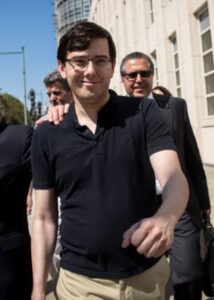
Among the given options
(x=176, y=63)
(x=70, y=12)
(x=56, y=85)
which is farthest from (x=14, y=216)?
(x=70, y=12)

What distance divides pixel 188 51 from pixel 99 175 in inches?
556

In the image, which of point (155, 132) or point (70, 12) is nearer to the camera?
point (155, 132)

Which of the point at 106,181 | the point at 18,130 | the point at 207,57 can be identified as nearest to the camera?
the point at 106,181

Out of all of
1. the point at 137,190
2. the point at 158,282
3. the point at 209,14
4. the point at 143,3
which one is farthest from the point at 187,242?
the point at 143,3

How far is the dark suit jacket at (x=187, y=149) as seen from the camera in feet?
9.93

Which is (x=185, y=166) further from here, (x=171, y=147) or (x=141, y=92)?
Result: (x=171, y=147)

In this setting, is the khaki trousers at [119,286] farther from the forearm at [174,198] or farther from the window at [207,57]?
the window at [207,57]

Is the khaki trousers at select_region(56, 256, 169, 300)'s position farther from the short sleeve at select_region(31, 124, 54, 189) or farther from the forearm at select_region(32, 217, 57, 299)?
the short sleeve at select_region(31, 124, 54, 189)

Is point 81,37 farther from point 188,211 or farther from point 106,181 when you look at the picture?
point 188,211

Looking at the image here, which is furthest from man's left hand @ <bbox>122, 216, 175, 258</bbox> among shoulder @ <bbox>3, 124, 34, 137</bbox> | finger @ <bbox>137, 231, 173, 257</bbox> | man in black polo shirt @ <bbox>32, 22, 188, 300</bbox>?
shoulder @ <bbox>3, 124, 34, 137</bbox>

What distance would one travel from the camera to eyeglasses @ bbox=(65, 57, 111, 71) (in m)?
1.98

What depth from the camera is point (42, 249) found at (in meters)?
2.07

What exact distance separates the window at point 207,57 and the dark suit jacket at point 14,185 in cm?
1241

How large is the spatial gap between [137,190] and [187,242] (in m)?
1.43
